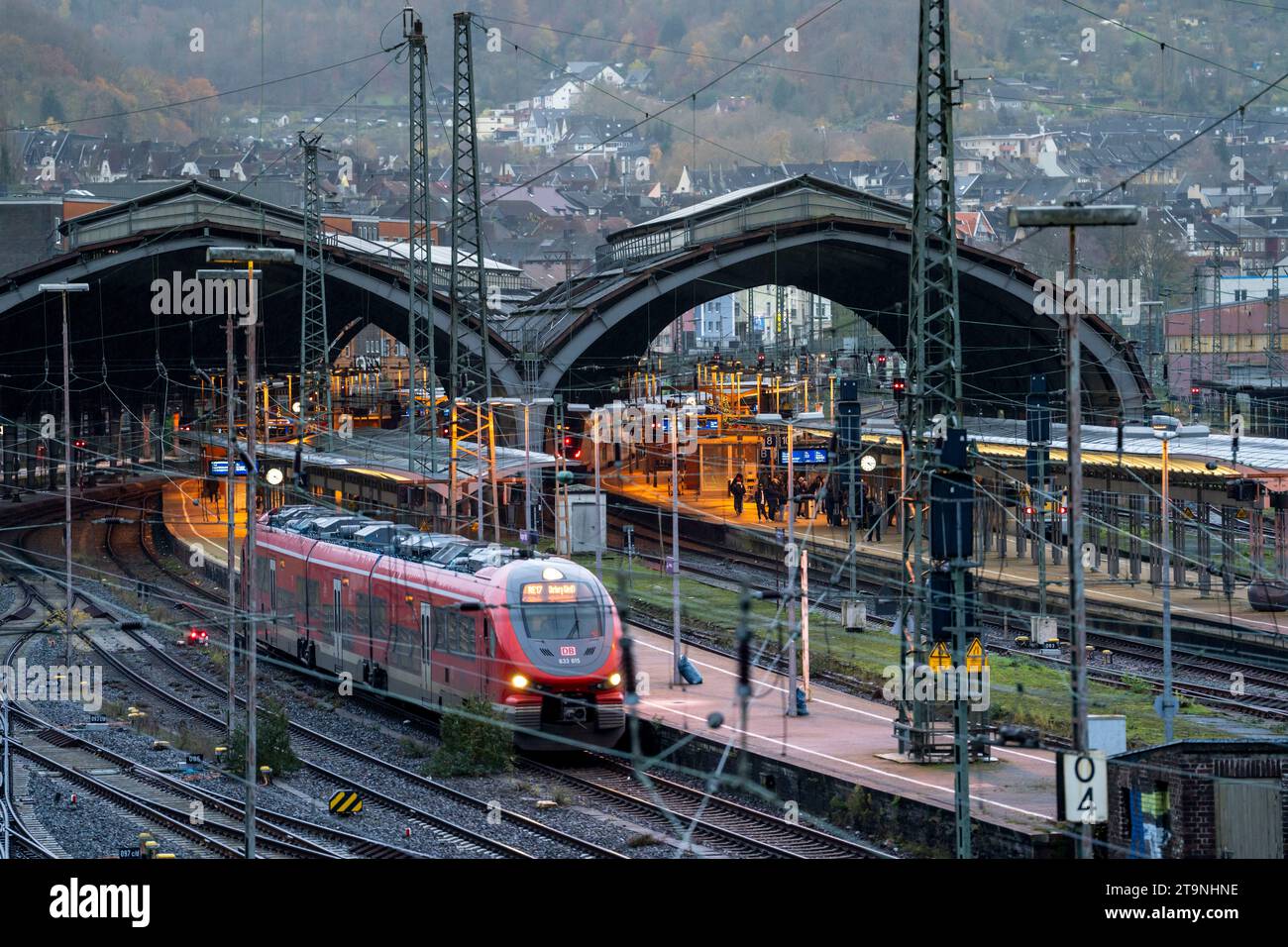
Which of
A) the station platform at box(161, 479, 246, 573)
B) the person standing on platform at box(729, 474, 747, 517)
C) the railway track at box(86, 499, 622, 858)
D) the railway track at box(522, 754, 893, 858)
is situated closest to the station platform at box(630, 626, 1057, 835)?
the railway track at box(522, 754, 893, 858)

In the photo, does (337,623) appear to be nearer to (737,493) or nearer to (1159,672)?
(1159,672)

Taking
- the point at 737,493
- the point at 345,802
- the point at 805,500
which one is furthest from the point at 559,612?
the point at 737,493

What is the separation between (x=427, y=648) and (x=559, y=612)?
126 inches

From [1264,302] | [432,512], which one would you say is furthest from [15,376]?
[1264,302]

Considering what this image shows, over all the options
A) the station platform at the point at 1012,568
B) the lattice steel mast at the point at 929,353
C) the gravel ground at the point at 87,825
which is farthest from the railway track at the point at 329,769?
the station platform at the point at 1012,568

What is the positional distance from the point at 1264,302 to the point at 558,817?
5482cm

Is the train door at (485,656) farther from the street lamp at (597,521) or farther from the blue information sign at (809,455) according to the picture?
the blue information sign at (809,455)

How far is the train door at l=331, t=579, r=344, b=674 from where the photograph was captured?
97.1 ft

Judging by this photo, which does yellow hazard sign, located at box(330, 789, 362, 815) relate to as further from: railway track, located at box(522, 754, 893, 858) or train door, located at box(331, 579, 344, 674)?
train door, located at box(331, 579, 344, 674)

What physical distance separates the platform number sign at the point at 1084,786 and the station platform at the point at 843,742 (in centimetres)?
496

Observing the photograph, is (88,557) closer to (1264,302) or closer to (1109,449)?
(1109,449)

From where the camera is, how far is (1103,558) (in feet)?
151

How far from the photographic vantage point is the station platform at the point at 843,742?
2034cm

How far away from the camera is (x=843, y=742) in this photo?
24.4 meters
